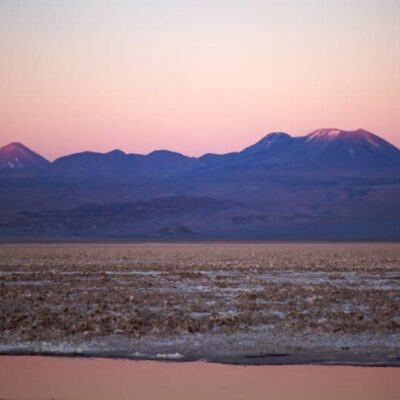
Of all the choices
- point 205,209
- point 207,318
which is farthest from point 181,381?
point 205,209

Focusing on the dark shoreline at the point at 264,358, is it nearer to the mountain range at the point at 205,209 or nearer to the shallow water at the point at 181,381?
the shallow water at the point at 181,381

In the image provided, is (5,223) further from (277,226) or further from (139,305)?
(139,305)

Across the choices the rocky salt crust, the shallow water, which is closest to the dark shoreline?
the rocky salt crust

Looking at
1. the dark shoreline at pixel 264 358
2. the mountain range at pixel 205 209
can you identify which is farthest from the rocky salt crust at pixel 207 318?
the mountain range at pixel 205 209

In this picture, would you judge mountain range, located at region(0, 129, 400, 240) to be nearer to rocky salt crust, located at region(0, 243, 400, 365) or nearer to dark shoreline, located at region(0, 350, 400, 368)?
rocky salt crust, located at region(0, 243, 400, 365)

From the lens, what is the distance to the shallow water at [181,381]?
11.9m

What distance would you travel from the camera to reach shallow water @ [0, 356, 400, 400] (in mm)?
11945

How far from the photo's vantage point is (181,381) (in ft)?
41.9

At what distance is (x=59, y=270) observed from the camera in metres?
35.9

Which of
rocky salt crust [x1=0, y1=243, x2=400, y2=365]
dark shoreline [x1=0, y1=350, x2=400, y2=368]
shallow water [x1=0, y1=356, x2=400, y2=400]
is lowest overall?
shallow water [x1=0, y1=356, x2=400, y2=400]


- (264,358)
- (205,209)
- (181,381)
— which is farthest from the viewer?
(205,209)

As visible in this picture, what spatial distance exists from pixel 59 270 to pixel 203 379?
932 inches

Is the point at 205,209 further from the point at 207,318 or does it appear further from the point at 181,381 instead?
the point at 181,381

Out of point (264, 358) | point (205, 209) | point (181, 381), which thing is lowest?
point (181, 381)
